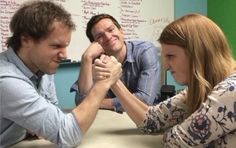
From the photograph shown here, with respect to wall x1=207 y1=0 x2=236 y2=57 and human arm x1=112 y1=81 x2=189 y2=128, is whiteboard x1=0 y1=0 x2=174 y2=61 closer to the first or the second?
wall x1=207 y1=0 x2=236 y2=57

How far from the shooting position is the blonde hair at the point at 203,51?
→ 1225 millimetres

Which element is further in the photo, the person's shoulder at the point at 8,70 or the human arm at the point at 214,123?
the person's shoulder at the point at 8,70

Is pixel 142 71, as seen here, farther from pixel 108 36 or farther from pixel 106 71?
pixel 106 71

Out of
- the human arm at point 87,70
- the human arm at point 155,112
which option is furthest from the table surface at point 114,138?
the human arm at point 87,70

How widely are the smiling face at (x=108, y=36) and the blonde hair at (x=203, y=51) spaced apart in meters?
1.00

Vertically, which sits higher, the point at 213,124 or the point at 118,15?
the point at 118,15

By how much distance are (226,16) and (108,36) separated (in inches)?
76.1

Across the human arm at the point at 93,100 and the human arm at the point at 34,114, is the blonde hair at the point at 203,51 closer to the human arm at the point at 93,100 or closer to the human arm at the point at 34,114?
the human arm at the point at 93,100

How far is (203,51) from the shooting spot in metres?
1.23

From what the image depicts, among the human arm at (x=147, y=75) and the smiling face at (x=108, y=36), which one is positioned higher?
the smiling face at (x=108, y=36)

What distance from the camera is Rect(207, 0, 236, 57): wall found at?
11.8 feet

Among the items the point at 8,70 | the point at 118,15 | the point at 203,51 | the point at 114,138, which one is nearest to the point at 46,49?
the point at 8,70

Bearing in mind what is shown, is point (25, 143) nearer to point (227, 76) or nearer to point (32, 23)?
point (32, 23)

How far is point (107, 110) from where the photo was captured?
2020 mm
